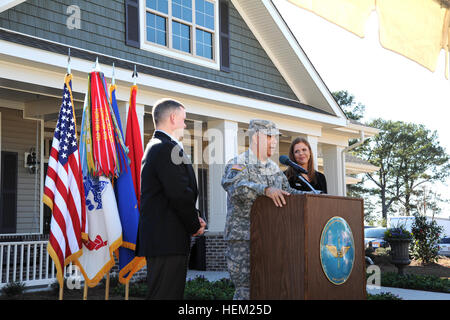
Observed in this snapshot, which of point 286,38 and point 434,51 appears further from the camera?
point 286,38

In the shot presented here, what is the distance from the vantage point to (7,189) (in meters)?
10.7

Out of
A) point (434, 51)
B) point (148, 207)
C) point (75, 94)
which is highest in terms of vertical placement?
point (75, 94)

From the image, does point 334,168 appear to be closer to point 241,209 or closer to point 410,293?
point 410,293

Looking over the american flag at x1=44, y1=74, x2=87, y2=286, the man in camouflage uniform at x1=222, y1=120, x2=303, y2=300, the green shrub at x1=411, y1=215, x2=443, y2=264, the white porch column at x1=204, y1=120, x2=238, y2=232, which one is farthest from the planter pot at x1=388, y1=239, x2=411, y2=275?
the man in camouflage uniform at x1=222, y1=120, x2=303, y2=300

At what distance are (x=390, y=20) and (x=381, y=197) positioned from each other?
45.8 m

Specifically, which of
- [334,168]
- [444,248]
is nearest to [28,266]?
[334,168]

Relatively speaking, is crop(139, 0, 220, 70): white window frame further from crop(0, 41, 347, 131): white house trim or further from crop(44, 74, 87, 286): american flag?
crop(44, 74, 87, 286): american flag

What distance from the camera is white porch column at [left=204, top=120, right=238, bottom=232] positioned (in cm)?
1088

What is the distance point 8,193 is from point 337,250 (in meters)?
8.55

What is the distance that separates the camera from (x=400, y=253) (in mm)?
11211

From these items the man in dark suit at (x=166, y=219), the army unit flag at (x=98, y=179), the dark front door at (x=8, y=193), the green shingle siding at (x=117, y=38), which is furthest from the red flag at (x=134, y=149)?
the dark front door at (x=8, y=193)

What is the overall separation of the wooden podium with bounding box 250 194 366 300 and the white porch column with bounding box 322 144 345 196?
33.7 ft
